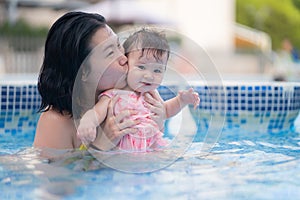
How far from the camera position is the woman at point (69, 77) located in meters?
2.84

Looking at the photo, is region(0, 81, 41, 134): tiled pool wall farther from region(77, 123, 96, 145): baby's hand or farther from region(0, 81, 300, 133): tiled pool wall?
region(77, 123, 96, 145): baby's hand

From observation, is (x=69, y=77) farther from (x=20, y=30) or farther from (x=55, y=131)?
(x=20, y=30)

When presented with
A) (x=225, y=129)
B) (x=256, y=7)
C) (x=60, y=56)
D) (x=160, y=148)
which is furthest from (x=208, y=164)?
(x=256, y=7)

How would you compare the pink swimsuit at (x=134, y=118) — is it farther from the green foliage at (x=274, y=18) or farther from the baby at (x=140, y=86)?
the green foliage at (x=274, y=18)

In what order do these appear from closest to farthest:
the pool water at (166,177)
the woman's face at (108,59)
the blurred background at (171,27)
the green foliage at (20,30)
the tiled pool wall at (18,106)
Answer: the pool water at (166,177) → the woman's face at (108,59) → the tiled pool wall at (18,106) → the blurred background at (171,27) → the green foliage at (20,30)

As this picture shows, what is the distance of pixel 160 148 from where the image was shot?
3092mm

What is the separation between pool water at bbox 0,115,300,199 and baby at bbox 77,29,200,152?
21 cm

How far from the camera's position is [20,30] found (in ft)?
48.4

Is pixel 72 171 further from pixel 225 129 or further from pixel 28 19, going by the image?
pixel 28 19

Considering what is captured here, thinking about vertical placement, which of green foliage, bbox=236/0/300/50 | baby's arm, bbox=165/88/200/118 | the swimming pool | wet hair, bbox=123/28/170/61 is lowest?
green foliage, bbox=236/0/300/50

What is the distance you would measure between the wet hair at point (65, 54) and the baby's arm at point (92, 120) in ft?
0.65

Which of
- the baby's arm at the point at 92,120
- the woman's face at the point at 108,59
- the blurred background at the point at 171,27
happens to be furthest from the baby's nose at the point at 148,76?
the blurred background at the point at 171,27

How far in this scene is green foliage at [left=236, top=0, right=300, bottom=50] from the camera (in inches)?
1366

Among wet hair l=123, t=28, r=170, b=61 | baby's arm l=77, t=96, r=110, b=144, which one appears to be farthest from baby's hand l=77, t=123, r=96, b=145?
wet hair l=123, t=28, r=170, b=61
